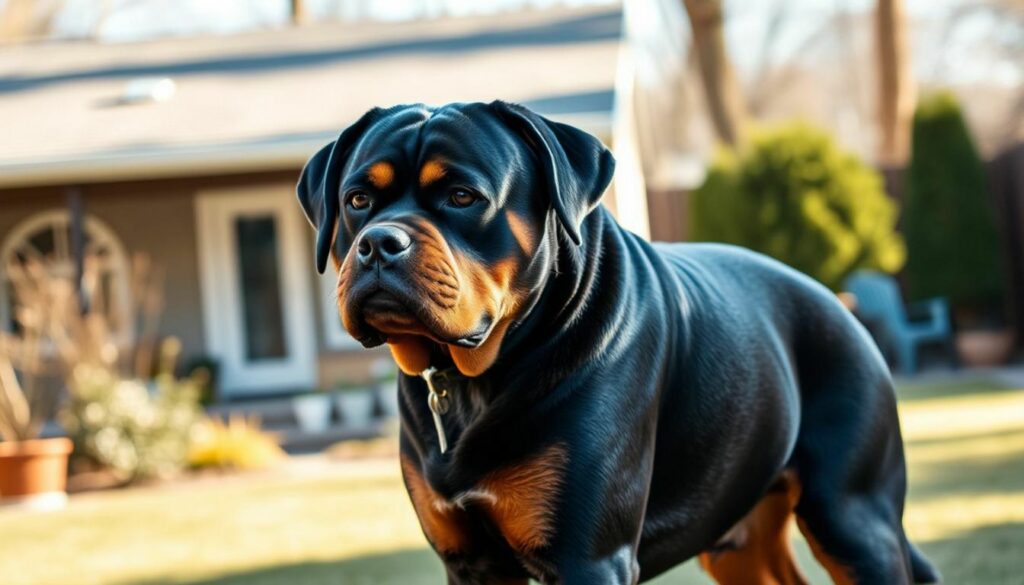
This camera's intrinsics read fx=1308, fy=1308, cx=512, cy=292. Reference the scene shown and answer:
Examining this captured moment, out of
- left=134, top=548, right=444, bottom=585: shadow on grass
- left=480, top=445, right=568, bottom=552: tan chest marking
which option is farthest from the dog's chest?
left=134, top=548, right=444, bottom=585: shadow on grass

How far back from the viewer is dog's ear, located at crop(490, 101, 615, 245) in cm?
285

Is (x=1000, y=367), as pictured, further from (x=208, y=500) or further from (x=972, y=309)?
(x=208, y=500)

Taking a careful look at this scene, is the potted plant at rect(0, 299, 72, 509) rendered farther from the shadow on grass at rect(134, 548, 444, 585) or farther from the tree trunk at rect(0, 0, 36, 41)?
the tree trunk at rect(0, 0, 36, 41)

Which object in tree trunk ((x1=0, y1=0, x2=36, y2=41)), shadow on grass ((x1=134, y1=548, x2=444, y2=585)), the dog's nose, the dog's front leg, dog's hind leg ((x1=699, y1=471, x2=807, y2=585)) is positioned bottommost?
shadow on grass ((x1=134, y1=548, x2=444, y2=585))

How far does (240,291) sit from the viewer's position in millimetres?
17250

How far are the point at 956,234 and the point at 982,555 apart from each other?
1201 centimetres

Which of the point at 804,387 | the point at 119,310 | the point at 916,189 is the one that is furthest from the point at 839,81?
the point at 804,387

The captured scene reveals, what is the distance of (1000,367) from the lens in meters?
16.1

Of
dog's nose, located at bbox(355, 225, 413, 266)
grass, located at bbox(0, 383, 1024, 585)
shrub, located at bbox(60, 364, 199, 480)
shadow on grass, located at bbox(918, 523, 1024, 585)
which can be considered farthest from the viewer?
shrub, located at bbox(60, 364, 199, 480)

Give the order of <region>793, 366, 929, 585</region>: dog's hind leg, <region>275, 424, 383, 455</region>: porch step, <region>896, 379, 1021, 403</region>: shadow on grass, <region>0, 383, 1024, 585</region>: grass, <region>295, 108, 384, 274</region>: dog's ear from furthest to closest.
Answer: <region>275, 424, 383, 455</region>: porch step
<region>896, 379, 1021, 403</region>: shadow on grass
<region>0, 383, 1024, 585</region>: grass
<region>793, 366, 929, 585</region>: dog's hind leg
<region>295, 108, 384, 274</region>: dog's ear

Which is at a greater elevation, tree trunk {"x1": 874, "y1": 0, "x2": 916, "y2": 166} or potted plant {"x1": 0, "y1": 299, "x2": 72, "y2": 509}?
tree trunk {"x1": 874, "y1": 0, "x2": 916, "y2": 166}

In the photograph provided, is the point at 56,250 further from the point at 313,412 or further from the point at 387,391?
the point at 387,391

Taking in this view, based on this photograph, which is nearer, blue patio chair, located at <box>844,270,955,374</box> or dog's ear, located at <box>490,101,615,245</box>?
dog's ear, located at <box>490,101,615,245</box>

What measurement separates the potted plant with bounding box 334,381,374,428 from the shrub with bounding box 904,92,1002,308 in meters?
7.34
